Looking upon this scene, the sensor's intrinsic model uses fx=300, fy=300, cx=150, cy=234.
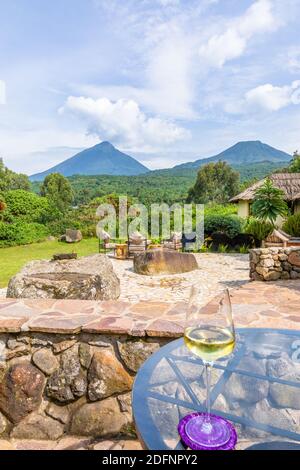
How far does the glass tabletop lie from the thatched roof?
1570cm

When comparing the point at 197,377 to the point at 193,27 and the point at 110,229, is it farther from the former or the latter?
the point at 110,229

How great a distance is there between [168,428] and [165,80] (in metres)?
8.22

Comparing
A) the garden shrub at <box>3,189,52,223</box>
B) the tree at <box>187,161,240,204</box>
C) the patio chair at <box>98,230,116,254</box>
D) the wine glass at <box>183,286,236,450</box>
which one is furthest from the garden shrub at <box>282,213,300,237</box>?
the tree at <box>187,161,240,204</box>

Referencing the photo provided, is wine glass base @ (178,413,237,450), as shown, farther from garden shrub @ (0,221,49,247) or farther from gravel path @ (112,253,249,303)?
garden shrub @ (0,221,49,247)

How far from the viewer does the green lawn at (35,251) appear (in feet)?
29.4

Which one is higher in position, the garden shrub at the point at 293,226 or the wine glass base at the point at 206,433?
the wine glass base at the point at 206,433

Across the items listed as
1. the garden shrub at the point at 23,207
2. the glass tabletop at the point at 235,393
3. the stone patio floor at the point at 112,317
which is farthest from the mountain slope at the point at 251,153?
the glass tabletop at the point at 235,393

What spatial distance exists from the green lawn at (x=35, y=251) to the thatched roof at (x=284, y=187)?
8413 mm

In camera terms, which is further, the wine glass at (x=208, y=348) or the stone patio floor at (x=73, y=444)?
the stone patio floor at (x=73, y=444)

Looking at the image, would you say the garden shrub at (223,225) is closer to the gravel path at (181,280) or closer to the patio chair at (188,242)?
the patio chair at (188,242)

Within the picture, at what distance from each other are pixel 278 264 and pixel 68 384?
4.51 m

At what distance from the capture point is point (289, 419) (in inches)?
34.3

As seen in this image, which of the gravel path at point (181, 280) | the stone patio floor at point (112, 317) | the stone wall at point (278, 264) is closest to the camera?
the stone patio floor at point (112, 317)

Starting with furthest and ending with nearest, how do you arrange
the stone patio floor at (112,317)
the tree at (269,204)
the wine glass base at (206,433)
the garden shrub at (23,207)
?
the garden shrub at (23,207)
the tree at (269,204)
the stone patio floor at (112,317)
the wine glass base at (206,433)
